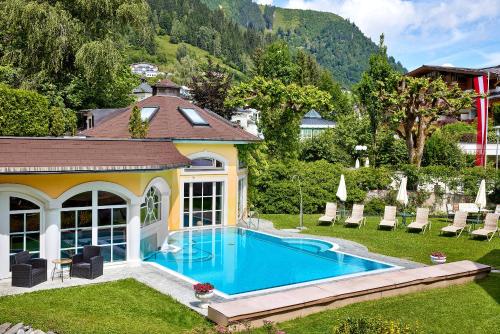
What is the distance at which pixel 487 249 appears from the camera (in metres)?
19.9

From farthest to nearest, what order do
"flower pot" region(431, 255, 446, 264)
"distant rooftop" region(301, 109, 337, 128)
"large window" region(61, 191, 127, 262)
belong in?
"distant rooftop" region(301, 109, 337, 128) < "flower pot" region(431, 255, 446, 264) < "large window" region(61, 191, 127, 262)

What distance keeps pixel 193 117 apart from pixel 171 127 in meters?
1.71

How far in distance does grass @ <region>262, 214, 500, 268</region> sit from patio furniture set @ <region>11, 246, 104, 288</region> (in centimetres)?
1043

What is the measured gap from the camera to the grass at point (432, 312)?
1147 centimetres

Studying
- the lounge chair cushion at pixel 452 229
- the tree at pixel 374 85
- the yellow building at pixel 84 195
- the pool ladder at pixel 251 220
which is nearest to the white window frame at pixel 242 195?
the pool ladder at pixel 251 220

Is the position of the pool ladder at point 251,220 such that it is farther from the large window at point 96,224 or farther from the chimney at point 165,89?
the large window at point 96,224

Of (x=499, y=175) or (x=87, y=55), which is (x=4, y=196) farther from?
(x=499, y=175)

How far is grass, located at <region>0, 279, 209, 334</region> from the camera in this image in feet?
36.9

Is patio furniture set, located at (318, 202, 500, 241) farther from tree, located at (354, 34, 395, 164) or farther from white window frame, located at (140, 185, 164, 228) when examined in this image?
tree, located at (354, 34, 395, 164)

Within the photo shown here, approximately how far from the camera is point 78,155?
1572 centimetres

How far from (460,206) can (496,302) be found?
12.4m

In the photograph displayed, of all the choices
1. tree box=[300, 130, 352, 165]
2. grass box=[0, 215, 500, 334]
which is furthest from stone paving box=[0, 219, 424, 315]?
tree box=[300, 130, 352, 165]

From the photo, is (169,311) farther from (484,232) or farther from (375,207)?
(375,207)

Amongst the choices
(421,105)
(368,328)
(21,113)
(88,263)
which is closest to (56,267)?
(88,263)
